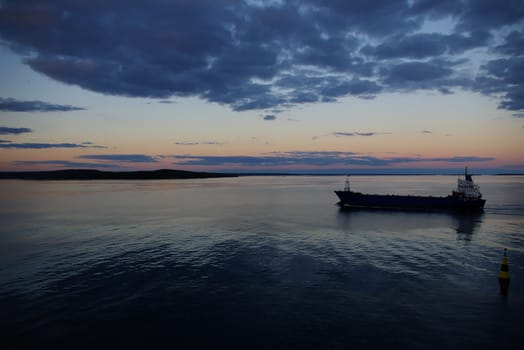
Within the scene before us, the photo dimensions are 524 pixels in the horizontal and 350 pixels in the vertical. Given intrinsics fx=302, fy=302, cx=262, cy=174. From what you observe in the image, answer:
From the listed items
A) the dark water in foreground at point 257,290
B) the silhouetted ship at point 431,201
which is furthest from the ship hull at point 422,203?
the dark water in foreground at point 257,290

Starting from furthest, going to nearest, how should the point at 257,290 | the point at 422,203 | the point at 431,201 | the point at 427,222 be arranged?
the point at 422,203
the point at 431,201
the point at 427,222
the point at 257,290

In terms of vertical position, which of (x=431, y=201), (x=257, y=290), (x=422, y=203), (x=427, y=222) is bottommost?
(x=427, y=222)

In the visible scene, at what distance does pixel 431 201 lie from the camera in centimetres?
6406

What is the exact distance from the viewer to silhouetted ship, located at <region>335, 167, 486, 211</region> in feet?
206

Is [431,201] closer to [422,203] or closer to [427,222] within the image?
[422,203]

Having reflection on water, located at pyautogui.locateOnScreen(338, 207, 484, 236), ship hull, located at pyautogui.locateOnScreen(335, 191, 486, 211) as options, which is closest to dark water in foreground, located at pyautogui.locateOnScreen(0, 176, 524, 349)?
reflection on water, located at pyautogui.locateOnScreen(338, 207, 484, 236)

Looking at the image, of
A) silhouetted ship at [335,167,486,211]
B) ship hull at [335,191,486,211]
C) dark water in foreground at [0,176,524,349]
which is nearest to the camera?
dark water in foreground at [0,176,524,349]

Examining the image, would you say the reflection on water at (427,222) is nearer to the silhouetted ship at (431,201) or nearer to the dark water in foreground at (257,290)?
the silhouetted ship at (431,201)

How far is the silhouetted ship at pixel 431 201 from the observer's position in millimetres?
62750

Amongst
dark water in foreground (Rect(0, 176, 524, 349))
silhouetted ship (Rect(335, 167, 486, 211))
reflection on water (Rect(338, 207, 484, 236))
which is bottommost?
reflection on water (Rect(338, 207, 484, 236))

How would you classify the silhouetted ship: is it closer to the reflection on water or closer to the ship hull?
the ship hull

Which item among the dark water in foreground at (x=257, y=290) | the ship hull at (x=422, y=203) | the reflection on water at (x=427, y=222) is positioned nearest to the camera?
the dark water in foreground at (x=257, y=290)

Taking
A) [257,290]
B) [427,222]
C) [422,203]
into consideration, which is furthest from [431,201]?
[257,290]

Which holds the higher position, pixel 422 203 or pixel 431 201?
pixel 431 201
